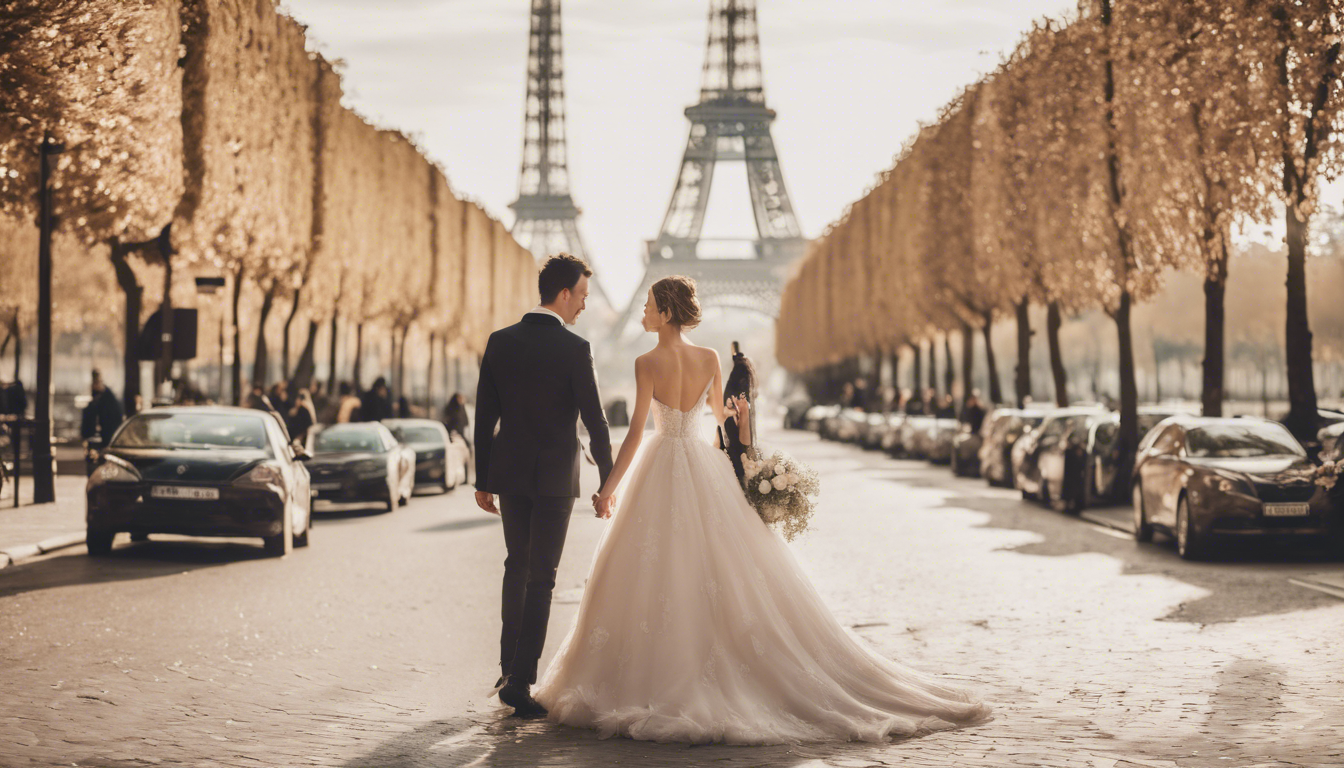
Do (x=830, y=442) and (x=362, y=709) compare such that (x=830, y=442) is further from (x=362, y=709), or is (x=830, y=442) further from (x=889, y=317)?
(x=362, y=709)

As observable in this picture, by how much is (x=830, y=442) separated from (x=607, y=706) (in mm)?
59053

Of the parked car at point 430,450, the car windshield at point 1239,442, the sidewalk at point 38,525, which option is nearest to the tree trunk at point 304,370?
the parked car at point 430,450

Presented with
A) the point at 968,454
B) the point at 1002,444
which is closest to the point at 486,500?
the point at 1002,444

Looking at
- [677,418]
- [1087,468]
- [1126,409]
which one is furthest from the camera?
[1126,409]

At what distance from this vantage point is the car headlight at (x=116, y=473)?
15531mm

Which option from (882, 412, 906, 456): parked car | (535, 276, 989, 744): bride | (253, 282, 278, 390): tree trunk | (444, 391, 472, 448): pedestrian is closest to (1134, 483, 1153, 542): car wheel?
(535, 276, 989, 744): bride

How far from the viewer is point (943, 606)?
40.7ft

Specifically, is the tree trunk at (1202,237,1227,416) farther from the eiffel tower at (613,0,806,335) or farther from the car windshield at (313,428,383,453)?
the eiffel tower at (613,0,806,335)

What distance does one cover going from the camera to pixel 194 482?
15578 millimetres

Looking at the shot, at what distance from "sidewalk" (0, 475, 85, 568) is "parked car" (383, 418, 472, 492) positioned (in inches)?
214

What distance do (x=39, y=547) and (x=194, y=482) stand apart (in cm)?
191

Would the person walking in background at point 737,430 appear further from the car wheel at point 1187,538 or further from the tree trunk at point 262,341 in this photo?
the tree trunk at point 262,341

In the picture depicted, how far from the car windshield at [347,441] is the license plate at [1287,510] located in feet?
41.5

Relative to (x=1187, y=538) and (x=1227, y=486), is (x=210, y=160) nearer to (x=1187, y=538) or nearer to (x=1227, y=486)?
(x=1187, y=538)
